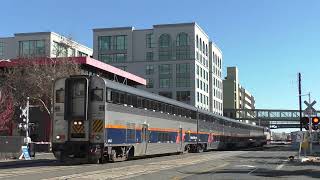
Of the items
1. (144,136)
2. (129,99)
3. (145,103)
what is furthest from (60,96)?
(144,136)

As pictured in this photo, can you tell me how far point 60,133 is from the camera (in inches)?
1053

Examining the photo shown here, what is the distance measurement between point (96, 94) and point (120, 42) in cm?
10139

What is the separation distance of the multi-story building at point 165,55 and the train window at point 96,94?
3494 inches

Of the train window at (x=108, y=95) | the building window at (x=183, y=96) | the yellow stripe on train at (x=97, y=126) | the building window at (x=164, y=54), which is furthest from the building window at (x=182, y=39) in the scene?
the yellow stripe on train at (x=97, y=126)

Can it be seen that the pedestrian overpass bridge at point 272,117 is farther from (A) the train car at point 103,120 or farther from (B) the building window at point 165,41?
(A) the train car at point 103,120

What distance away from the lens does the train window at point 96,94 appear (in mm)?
26594

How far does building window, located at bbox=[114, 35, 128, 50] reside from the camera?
4995 inches

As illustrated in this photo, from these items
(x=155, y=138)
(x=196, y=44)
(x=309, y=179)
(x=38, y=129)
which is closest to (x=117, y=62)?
(x=196, y=44)

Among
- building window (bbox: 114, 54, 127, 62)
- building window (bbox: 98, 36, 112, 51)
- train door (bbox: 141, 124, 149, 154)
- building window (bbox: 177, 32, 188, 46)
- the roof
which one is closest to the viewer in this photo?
train door (bbox: 141, 124, 149, 154)

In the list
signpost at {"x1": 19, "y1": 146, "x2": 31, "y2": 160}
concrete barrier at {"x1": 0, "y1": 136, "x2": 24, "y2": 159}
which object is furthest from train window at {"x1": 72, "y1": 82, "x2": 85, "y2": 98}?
concrete barrier at {"x1": 0, "y1": 136, "x2": 24, "y2": 159}

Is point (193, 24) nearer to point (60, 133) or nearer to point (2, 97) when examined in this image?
point (2, 97)

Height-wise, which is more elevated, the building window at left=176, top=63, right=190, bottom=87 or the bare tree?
the building window at left=176, top=63, right=190, bottom=87

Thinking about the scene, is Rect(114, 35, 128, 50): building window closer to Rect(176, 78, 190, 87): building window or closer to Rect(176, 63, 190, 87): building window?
Rect(176, 63, 190, 87): building window

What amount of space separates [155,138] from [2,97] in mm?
24237
